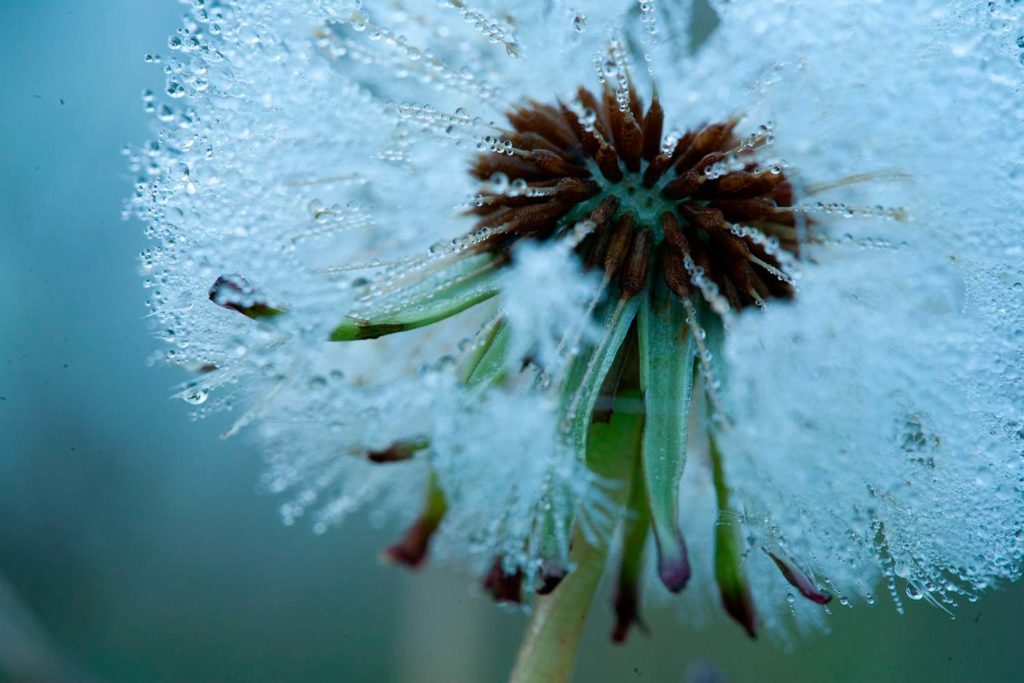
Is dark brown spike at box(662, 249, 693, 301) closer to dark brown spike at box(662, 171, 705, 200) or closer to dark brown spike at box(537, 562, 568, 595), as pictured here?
dark brown spike at box(662, 171, 705, 200)

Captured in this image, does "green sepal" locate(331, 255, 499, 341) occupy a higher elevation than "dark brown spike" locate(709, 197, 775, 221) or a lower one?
lower

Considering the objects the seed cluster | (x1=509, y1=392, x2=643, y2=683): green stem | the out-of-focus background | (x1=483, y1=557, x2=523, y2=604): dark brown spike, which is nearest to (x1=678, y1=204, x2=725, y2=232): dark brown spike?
the seed cluster

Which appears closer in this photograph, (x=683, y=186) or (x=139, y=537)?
(x=683, y=186)

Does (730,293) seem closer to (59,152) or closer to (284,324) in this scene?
(284,324)

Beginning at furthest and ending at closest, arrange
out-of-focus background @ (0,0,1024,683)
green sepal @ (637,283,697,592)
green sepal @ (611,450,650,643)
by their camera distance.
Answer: out-of-focus background @ (0,0,1024,683) → green sepal @ (611,450,650,643) → green sepal @ (637,283,697,592)

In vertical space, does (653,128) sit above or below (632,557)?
above

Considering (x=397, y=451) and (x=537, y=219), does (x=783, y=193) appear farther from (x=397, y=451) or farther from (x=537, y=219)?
(x=397, y=451)

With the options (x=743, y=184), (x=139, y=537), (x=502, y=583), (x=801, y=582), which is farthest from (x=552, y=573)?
(x=139, y=537)
